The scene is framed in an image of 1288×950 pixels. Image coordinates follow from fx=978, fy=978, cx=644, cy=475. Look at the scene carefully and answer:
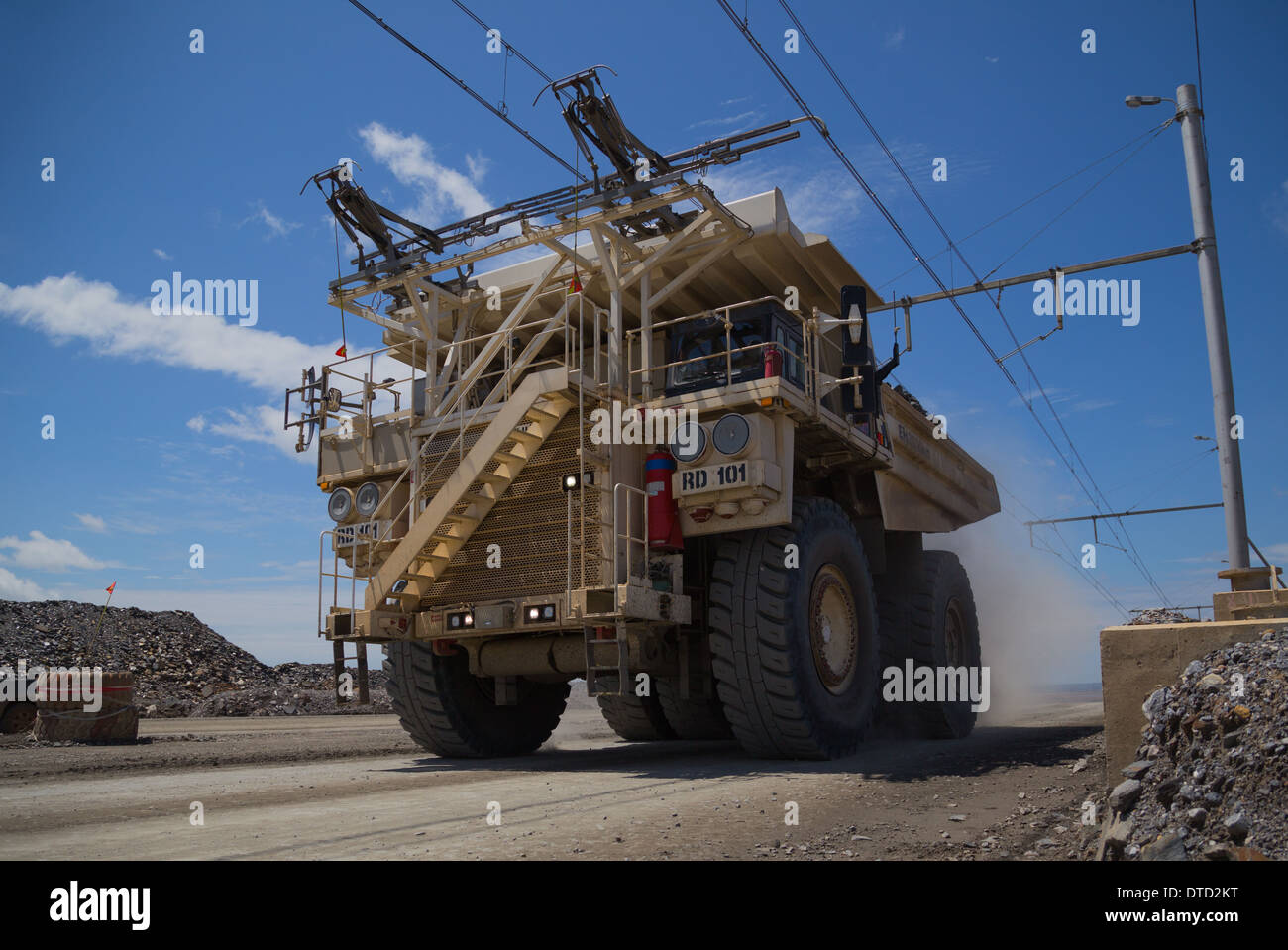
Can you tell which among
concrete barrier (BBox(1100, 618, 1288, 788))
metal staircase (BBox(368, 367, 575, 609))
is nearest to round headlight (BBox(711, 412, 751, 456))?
metal staircase (BBox(368, 367, 575, 609))

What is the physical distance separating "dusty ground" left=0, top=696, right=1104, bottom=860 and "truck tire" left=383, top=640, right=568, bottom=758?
411mm

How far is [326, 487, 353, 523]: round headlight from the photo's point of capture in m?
11.7

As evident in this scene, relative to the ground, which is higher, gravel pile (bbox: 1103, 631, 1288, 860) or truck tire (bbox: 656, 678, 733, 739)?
gravel pile (bbox: 1103, 631, 1288, 860)

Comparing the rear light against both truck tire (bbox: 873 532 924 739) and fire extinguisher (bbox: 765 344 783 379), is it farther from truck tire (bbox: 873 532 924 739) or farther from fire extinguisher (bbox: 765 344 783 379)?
truck tire (bbox: 873 532 924 739)

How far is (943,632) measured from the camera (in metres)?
14.0

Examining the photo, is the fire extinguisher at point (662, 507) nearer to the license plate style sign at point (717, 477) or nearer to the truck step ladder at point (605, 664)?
the license plate style sign at point (717, 477)

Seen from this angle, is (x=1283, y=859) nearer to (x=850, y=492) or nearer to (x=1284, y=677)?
(x=1284, y=677)

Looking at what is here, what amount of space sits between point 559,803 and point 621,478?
3834mm

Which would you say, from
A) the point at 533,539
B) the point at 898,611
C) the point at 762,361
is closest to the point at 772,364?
the point at 762,361

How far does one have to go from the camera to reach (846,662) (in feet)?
36.0

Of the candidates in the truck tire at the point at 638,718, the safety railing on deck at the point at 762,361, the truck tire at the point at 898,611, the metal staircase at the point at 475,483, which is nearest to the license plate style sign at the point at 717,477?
the safety railing on deck at the point at 762,361

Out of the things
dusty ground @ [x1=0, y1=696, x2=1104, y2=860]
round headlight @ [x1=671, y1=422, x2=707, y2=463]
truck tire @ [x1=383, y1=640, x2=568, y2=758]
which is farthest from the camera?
truck tire @ [x1=383, y1=640, x2=568, y2=758]
